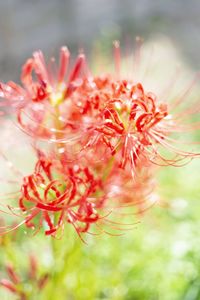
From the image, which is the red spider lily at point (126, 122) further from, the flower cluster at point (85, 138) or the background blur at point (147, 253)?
the background blur at point (147, 253)

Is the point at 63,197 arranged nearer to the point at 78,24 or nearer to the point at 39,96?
the point at 39,96

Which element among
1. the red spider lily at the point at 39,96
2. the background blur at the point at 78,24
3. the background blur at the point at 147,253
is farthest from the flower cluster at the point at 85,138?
the background blur at the point at 78,24

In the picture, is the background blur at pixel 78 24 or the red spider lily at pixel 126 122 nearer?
the red spider lily at pixel 126 122

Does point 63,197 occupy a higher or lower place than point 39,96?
lower

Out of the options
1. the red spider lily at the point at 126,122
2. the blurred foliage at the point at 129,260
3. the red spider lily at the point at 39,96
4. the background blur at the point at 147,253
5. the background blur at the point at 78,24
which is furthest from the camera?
the background blur at the point at 78,24

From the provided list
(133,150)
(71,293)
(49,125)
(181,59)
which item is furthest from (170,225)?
(181,59)

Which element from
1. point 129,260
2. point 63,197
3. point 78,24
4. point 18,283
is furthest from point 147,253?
point 78,24

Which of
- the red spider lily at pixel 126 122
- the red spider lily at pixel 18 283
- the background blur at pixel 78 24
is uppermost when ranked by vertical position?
the background blur at pixel 78 24

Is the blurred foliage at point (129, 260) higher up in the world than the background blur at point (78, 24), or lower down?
lower down

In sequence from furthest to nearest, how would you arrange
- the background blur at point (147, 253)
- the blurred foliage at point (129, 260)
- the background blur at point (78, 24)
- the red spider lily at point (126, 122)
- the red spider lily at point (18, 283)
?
the background blur at point (78, 24) → the background blur at point (147, 253) → the blurred foliage at point (129, 260) → the red spider lily at point (18, 283) → the red spider lily at point (126, 122)

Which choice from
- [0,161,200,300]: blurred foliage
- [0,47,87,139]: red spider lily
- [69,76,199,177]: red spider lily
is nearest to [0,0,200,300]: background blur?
[0,161,200,300]: blurred foliage
